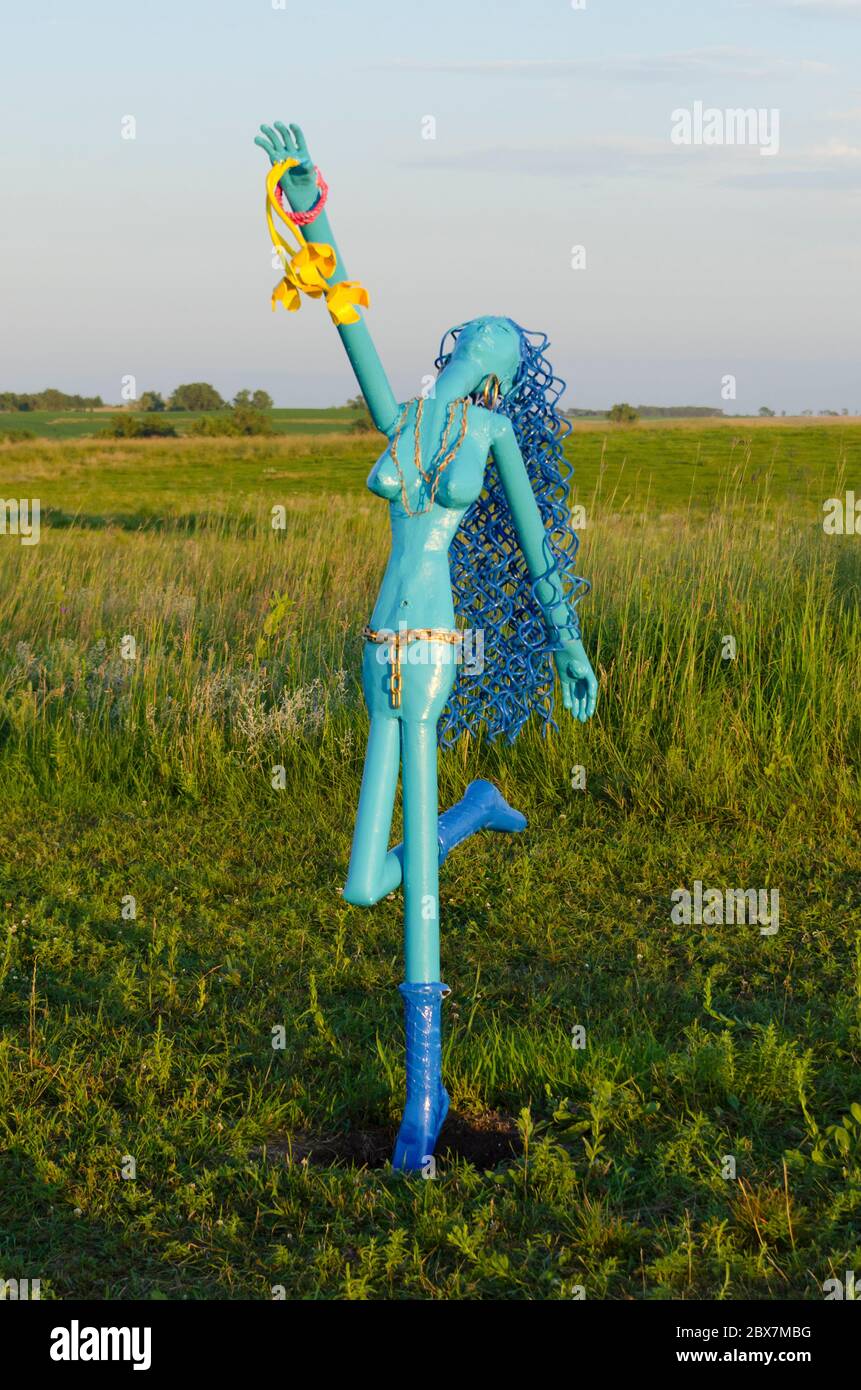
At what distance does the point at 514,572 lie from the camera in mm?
3982

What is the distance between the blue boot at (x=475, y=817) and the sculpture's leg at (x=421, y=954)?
10.2 inches

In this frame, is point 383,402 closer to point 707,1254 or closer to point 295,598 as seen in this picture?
point 707,1254

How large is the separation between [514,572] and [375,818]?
0.99 metres

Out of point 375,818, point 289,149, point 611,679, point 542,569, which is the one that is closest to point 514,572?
point 542,569

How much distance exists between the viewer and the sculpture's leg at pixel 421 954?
3385mm

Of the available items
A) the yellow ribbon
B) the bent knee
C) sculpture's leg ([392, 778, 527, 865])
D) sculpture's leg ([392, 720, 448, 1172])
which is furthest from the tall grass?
the yellow ribbon

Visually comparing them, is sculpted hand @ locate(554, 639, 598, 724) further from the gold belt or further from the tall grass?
the tall grass

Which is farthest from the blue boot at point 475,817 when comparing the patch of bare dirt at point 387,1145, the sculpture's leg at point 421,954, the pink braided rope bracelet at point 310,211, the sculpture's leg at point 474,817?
the pink braided rope bracelet at point 310,211

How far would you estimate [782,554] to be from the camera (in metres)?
8.28

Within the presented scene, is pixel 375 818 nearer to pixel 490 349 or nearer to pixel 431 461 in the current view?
pixel 431 461

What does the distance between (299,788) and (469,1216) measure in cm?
338

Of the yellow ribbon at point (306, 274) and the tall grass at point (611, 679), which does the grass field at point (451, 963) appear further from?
the yellow ribbon at point (306, 274)

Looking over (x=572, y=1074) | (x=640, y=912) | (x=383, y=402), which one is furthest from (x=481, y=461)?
(x=640, y=912)

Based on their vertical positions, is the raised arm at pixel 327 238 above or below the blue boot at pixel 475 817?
above
